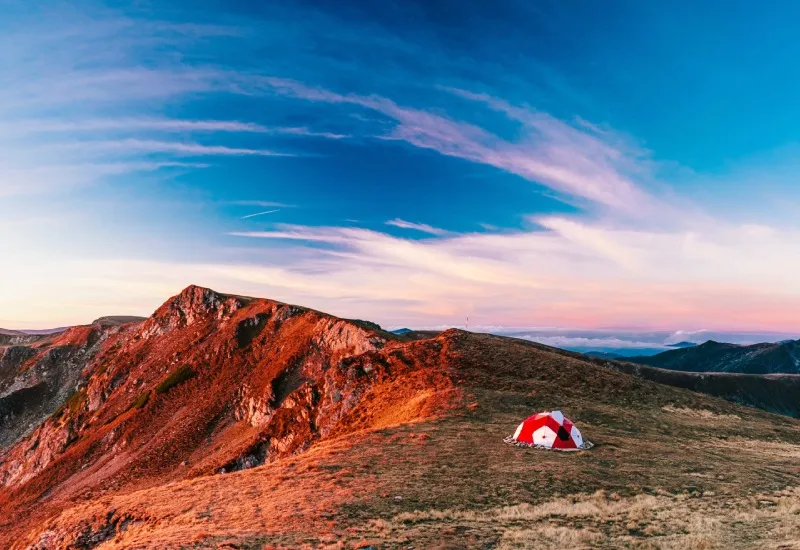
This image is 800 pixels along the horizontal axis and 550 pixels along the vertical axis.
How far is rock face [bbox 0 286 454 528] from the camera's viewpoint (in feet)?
201

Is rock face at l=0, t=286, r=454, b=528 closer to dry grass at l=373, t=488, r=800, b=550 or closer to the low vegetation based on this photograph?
the low vegetation

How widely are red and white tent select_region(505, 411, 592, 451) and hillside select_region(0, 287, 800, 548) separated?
1.78m

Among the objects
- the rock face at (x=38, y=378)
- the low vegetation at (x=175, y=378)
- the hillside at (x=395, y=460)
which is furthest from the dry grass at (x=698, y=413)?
the rock face at (x=38, y=378)

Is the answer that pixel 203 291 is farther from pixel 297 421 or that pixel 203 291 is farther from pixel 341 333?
pixel 297 421

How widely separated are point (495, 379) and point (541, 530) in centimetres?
3687

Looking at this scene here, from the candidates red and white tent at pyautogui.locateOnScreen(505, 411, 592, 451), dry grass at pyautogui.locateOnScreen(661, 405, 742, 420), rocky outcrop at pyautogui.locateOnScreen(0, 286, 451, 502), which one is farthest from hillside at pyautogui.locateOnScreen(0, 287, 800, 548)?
red and white tent at pyautogui.locateOnScreen(505, 411, 592, 451)

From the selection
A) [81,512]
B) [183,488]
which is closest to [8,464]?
[81,512]

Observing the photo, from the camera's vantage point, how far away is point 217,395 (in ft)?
315

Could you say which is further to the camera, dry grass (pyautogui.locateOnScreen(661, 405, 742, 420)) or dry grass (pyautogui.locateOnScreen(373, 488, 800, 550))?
dry grass (pyautogui.locateOnScreen(661, 405, 742, 420))

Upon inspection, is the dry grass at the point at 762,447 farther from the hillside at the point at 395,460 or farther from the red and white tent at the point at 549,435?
the red and white tent at the point at 549,435

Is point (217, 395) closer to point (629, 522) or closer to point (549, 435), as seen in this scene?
point (549, 435)

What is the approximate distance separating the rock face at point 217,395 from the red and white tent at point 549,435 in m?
11.1

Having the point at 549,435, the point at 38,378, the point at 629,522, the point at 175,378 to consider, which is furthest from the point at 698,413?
the point at 38,378

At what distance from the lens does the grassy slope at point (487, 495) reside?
19.4 metres
